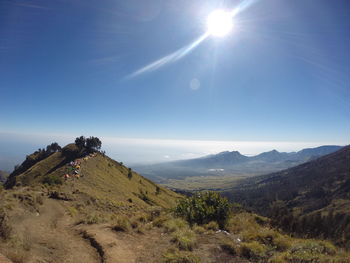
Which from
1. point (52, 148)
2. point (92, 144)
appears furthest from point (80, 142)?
point (52, 148)

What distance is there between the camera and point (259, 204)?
584ft

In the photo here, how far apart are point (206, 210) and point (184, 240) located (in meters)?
4.32

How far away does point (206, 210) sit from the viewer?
12.7 meters

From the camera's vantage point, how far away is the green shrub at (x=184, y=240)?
8.34 meters

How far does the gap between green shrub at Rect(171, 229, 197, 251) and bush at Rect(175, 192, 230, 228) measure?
105 inches

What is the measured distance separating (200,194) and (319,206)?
6593 inches

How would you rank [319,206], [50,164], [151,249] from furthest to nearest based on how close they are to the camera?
[319,206], [50,164], [151,249]

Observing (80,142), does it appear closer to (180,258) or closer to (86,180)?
(86,180)

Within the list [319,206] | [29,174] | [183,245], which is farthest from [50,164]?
[319,206]

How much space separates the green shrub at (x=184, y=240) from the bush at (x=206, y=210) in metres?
2.68

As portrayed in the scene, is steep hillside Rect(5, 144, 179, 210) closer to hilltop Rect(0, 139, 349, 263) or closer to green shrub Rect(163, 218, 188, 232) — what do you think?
hilltop Rect(0, 139, 349, 263)

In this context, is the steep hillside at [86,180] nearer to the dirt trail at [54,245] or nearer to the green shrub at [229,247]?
the dirt trail at [54,245]

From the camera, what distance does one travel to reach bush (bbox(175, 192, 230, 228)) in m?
12.5

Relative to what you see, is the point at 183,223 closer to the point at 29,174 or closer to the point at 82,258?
the point at 82,258
